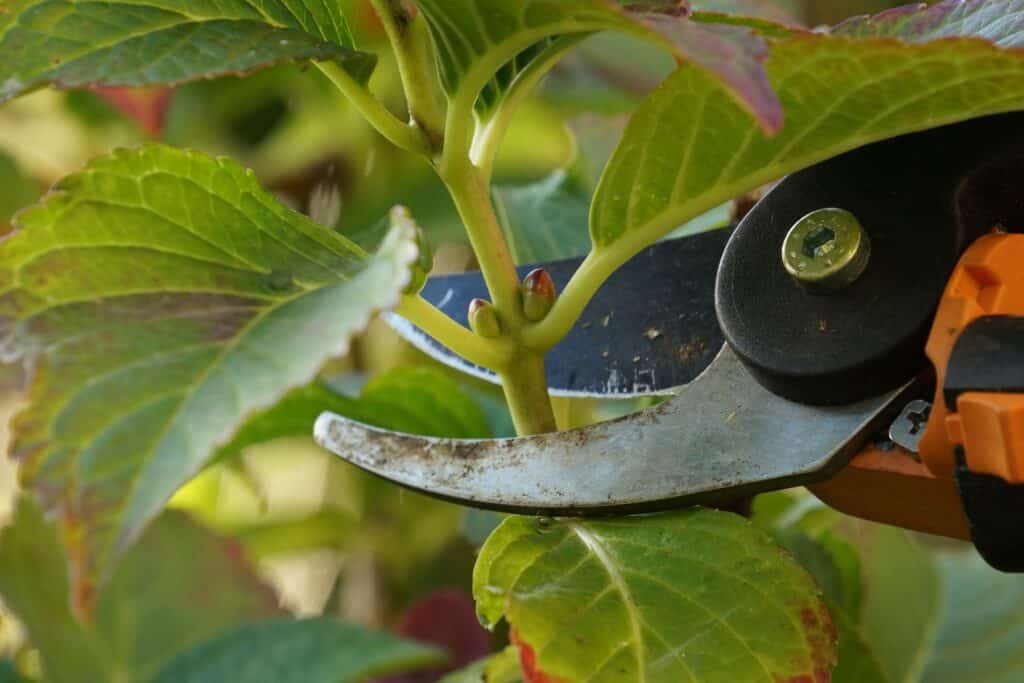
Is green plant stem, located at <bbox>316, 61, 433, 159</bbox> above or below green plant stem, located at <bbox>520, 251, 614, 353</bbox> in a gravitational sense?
above

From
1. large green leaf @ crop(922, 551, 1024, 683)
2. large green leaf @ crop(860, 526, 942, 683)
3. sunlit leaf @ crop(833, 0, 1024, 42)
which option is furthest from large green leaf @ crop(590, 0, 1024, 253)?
large green leaf @ crop(922, 551, 1024, 683)

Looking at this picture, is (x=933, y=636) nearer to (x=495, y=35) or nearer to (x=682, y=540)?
(x=682, y=540)

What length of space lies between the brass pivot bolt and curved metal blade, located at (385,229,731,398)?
7 centimetres

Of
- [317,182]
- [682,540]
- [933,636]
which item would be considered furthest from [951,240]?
[317,182]

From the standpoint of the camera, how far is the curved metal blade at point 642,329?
0.45m

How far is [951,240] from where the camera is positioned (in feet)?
1.19

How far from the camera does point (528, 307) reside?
389 millimetres

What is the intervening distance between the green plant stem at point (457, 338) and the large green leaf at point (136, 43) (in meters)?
0.08

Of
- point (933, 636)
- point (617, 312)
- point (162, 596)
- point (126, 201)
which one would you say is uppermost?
point (126, 201)

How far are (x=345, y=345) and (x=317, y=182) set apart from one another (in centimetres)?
70

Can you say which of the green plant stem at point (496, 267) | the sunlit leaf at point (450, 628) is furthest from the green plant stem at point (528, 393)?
the sunlit leaf at point (450, 628)

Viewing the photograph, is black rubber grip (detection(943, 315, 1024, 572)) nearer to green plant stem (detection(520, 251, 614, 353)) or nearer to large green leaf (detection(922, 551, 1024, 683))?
green plant stem (detection(520, 251, 614, 353))

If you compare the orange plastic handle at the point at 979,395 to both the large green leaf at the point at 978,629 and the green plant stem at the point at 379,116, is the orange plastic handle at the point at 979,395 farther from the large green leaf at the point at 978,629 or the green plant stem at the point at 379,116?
the large green leaf at the point at 978,629

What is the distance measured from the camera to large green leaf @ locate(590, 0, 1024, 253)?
31 centimetres
